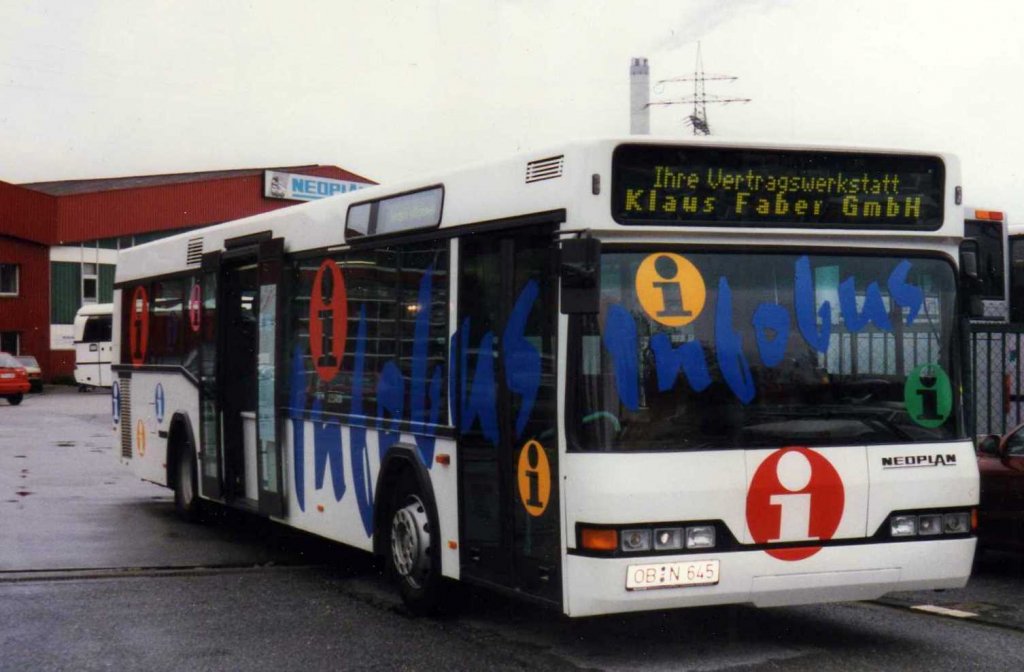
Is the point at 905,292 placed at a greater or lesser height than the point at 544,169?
lesser

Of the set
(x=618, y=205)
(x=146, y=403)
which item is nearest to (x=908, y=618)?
(x=618, y=205)

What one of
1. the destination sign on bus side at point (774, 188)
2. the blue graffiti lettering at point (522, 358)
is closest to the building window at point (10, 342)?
the blue graffiti lettering at point (522, 358)

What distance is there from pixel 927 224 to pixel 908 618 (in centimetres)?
263

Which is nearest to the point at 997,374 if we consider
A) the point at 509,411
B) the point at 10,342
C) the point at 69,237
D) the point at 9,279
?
the point at 509,411

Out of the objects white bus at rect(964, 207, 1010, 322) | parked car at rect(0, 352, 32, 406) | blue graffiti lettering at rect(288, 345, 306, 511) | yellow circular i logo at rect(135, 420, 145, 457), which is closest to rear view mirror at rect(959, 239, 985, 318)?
white bus at rect(964, 207, 1010, 322)

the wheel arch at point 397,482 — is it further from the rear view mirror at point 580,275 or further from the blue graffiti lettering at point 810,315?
the blue graffiti lettering at point 810,315

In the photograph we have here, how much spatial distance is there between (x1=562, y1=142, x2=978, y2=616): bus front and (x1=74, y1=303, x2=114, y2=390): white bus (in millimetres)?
48429

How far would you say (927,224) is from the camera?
823cm

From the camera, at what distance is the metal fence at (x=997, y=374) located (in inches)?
634

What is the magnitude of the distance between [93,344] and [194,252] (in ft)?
140

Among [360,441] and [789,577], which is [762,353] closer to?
[789,577]

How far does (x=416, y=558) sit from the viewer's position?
923cm

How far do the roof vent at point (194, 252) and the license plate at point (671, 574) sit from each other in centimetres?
742

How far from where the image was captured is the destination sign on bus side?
25.3 feet
